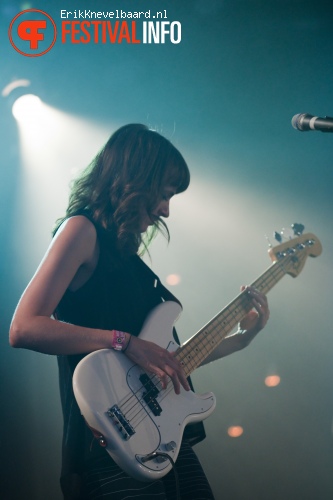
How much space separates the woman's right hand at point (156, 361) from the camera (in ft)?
4.54

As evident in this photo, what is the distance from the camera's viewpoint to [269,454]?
2783mm

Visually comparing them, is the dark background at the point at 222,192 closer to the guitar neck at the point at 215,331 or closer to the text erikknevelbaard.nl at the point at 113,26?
the text erikknevelbaard.nl at the point at 113,26

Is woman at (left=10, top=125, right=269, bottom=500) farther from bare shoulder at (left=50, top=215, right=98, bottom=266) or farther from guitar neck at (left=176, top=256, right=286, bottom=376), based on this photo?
guitar neck at (left=176, top=256, right=286, bottom=376)

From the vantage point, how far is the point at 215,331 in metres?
1.79

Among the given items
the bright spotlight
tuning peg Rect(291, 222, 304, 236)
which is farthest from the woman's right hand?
the bright spotlight

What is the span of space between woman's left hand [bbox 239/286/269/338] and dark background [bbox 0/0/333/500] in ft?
3.10

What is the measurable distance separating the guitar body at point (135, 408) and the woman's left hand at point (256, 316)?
0.53m

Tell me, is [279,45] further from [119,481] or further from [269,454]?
[119,481]

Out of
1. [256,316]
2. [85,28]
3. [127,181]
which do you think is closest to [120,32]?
[85,28]

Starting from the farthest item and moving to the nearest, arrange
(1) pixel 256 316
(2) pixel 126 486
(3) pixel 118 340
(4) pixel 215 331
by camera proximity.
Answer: (1) pixel 256 316, (4) pixel 215 331, (3) pixel 118 340, (2) pixel 126 486

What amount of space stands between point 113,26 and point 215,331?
1.96 metres

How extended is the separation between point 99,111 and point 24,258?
0.95 meters

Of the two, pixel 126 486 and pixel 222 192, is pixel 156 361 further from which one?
pixel 222 192

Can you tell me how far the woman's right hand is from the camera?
1384mm
